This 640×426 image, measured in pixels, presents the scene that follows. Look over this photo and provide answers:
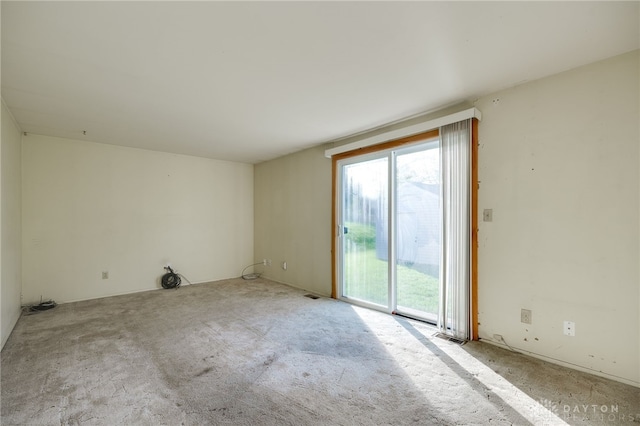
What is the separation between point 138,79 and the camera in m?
2.35

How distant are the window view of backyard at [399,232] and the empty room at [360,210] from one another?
30 millimetres

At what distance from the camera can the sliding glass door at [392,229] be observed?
3193mm

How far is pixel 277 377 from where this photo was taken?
2111mm

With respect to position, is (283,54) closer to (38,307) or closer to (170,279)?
(170,279)

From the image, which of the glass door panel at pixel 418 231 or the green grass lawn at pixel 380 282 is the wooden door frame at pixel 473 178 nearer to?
the glass door panel at pixel 418 231

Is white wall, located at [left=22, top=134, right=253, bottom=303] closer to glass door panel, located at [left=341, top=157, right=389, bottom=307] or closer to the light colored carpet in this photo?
the light colored carpet

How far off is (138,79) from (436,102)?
2776mm

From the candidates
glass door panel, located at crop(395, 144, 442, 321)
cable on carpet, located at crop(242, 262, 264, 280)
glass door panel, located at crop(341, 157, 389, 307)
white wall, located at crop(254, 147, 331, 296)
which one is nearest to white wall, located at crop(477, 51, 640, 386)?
glass door panel, located at crop(395, 144, 442, 321)

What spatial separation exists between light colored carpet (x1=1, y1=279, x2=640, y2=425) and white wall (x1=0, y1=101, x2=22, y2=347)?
0.91 ft

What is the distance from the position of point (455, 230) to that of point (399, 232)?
0.77m

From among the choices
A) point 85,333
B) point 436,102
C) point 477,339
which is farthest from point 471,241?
point 85,333

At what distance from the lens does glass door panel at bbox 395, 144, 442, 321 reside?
3146mm

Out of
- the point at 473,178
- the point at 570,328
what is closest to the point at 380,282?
the point at 473,178

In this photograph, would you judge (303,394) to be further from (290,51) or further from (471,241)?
(290,51)
